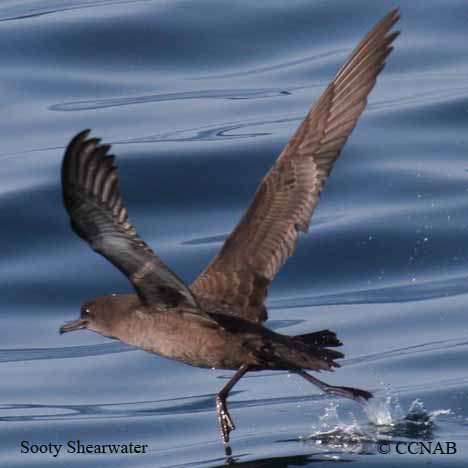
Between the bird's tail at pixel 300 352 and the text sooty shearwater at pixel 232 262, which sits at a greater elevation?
the text sooty shearwater at pixel 232 262

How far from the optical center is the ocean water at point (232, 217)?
874cm

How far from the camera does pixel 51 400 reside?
9539mm

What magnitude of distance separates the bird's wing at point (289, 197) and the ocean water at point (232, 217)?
887 mm

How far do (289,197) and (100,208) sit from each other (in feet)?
5.66

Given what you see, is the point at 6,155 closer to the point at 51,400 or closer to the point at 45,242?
the point at 45,242

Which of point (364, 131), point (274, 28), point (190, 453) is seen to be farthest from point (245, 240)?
point (274, 28)

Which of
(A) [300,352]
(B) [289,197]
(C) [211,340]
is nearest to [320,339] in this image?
(A) [300,352]

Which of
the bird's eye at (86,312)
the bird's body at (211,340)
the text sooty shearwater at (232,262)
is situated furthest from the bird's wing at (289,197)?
the bird's eye at (86,312)

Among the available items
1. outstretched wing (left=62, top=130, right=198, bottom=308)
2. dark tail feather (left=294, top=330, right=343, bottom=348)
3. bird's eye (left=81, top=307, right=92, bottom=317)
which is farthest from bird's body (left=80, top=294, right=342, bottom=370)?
outstretched wing (left=62, top=130, right=198, bottom=308)

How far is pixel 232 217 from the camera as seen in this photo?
12031mm

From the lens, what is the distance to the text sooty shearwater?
6465 mm

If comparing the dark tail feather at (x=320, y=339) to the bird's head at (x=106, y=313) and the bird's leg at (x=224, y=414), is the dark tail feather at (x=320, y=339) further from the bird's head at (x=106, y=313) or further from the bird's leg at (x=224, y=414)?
the bird's head at (x=106, y=313)

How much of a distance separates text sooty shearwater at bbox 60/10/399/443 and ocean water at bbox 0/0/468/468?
65 cm

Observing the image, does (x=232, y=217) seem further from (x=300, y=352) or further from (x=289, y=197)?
(x=300, y=352)
